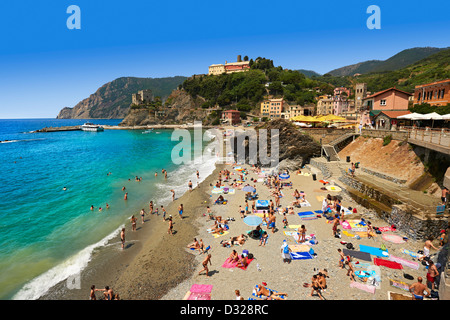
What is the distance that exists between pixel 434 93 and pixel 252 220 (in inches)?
898

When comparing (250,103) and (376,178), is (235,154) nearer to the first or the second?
(376,178)

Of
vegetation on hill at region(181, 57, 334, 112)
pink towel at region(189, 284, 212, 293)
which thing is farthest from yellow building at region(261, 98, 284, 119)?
pink towel at region(189, 284, 212, 293)

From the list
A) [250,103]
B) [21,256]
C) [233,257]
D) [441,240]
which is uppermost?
[250,103]

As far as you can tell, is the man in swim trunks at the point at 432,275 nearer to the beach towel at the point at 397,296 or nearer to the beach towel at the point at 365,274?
the beach towel at the point at 397,296

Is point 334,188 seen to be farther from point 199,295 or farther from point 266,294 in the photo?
point 199,295

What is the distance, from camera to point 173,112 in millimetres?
125750

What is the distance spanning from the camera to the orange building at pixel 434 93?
2091cm

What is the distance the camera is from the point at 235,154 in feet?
115

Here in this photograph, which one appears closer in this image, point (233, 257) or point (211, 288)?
point (211, 288)

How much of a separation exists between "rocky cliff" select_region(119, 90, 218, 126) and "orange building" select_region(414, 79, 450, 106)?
321ft

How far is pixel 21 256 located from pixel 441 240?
2208cm

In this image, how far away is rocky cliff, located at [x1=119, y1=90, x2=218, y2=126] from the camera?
11984cm
